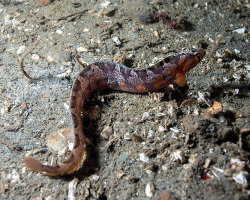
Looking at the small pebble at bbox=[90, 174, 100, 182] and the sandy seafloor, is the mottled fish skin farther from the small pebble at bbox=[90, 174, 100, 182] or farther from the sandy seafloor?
the small pebble at bbox=[90, 174, 100, 182]

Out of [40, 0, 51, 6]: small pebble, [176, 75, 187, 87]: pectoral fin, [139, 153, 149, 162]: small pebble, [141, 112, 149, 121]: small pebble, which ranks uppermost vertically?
[40, 0, 51, 6]: small pebble

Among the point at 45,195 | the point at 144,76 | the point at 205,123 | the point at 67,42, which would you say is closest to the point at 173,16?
the point at 144,76

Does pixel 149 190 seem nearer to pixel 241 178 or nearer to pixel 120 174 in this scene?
pixel 120 174

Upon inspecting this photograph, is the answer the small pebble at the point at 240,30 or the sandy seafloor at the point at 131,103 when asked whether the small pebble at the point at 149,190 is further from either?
the small pebble at the point at 240,30

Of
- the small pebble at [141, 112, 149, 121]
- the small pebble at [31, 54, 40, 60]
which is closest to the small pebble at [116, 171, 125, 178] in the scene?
the small pebble at [141, 112, 149, 121]

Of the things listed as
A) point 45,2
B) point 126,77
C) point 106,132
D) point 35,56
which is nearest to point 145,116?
point 106,132

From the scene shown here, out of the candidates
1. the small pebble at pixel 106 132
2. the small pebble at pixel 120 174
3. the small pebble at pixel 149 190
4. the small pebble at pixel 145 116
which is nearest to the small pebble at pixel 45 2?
the small pebble at pixel 106 132
